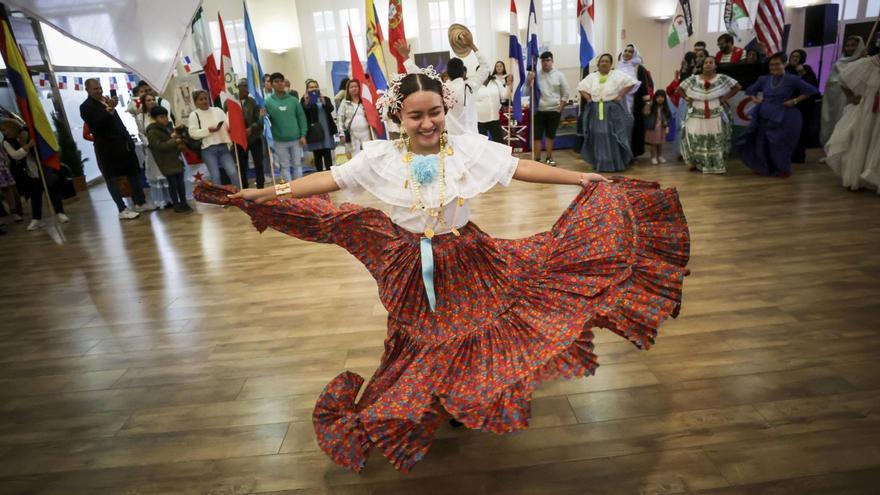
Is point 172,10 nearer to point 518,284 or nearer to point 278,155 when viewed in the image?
point 518,284

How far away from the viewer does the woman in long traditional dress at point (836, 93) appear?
730 cm

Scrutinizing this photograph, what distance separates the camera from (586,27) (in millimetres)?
8094

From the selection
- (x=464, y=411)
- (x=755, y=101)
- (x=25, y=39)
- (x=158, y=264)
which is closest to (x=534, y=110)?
(x=755, y=101)

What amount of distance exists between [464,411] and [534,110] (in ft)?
24.7

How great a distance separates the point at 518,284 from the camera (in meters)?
2.10

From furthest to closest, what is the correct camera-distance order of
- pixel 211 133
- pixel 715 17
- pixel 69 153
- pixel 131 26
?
1. pixel 715 17
2. pixel 69 153
3. pixel 211 133
4. pixel 131 26

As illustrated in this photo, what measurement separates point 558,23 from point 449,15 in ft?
8.66

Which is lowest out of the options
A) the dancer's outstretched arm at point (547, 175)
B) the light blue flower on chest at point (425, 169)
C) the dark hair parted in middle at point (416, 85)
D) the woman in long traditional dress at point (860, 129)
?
the woman in long traditional dress at point (860, 129)

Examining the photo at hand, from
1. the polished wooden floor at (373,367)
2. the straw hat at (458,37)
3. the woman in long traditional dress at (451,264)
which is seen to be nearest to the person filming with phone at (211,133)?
the polished wooden floor at (373,367)

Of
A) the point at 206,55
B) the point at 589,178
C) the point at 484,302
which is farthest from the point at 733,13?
the point at 484,302

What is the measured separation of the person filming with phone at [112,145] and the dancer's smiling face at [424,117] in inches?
239

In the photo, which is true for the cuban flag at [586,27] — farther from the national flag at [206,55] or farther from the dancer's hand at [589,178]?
the dancer's hand at [589,178]

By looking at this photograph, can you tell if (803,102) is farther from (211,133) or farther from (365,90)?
(211,133)

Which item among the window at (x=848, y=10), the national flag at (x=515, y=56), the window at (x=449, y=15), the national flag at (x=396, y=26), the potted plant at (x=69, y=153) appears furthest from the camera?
the window at (x=449, y=15)
